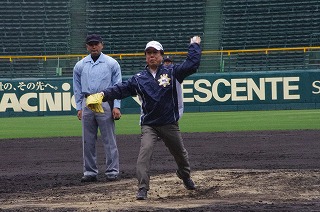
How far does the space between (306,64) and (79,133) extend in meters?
11.6

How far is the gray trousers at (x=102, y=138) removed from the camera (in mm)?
10859

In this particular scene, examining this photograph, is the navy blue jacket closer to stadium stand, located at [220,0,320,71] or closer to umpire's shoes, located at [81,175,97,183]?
umpire's shoes, located at [81,175,97,183]

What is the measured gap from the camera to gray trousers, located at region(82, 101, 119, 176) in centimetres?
1086

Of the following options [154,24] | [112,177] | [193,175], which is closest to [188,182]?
[193,175]

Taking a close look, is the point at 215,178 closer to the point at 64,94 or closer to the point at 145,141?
the point at 145,141

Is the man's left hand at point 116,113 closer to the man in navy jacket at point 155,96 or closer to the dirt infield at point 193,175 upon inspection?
the dirt infield at point 193,175

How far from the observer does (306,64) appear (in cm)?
2922

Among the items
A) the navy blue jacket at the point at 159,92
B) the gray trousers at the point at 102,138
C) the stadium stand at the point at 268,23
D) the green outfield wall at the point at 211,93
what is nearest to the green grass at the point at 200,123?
the green outfield wall at the point at 211,93

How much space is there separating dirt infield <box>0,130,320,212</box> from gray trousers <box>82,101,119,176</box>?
0.22 meters

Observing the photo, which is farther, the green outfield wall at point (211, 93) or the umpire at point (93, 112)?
the green outfield wall at point (211, 93)

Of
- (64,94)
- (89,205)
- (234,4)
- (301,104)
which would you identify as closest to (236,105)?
(301,104)

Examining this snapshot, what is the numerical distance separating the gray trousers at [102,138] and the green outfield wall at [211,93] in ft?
59.4

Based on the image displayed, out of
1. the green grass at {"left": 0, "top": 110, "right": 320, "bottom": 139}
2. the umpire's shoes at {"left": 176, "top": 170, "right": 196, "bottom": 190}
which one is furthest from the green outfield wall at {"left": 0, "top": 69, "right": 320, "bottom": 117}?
the umpire's shoes at {"left": 176, "top": 170, "right": 196, "bottom": 190}

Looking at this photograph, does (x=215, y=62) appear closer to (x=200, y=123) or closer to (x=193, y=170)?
(x=200, y=123)
